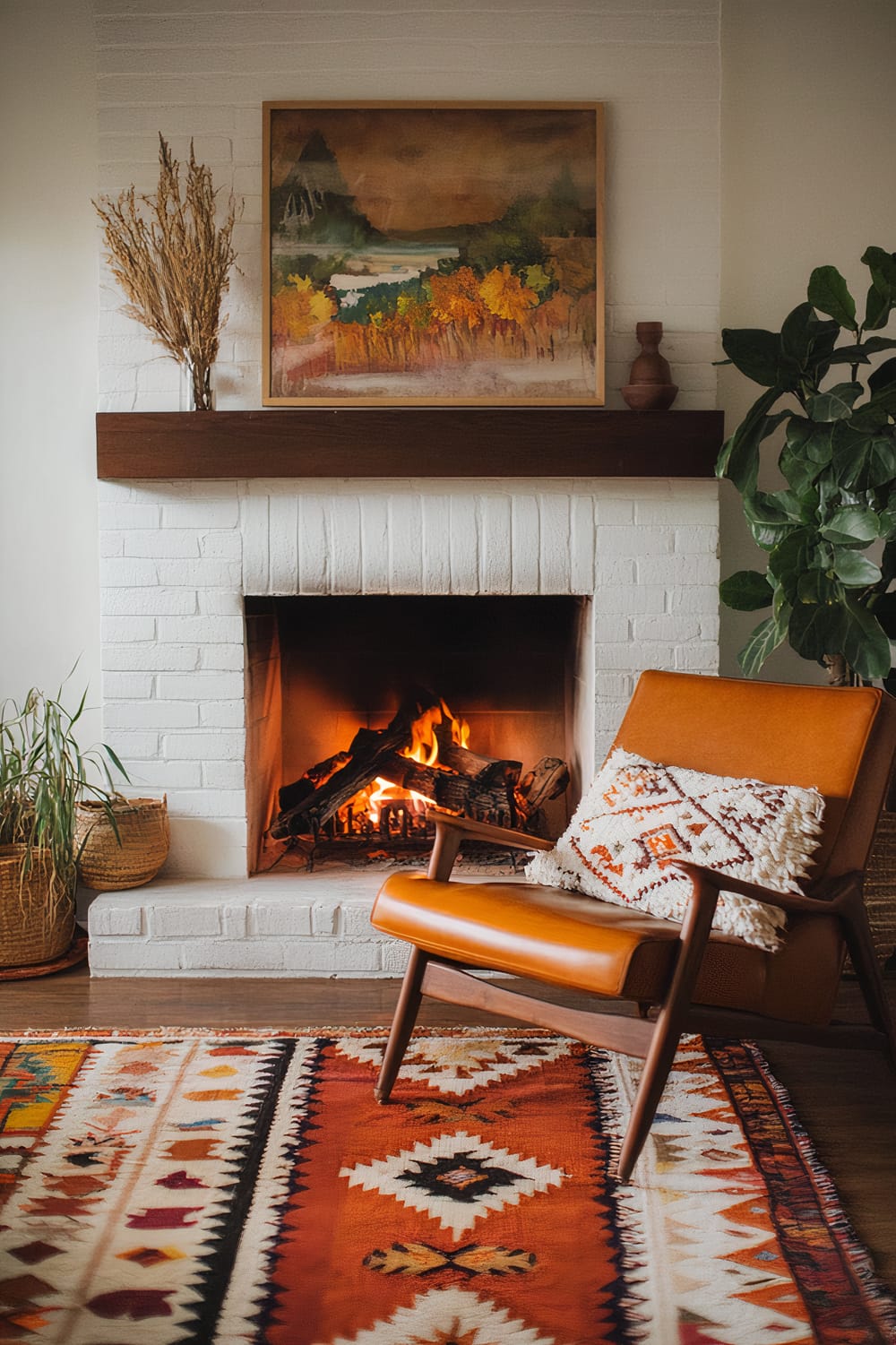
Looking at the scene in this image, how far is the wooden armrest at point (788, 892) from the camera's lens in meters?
1.97

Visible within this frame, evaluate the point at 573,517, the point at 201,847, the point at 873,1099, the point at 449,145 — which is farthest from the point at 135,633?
the point at 873,1099

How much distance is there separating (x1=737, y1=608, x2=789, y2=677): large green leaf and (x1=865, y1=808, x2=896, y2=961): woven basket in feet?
1.75

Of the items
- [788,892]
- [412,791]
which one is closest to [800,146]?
[412,791]

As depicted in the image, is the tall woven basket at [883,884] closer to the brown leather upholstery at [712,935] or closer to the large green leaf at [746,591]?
the large green leaf at [746,591]

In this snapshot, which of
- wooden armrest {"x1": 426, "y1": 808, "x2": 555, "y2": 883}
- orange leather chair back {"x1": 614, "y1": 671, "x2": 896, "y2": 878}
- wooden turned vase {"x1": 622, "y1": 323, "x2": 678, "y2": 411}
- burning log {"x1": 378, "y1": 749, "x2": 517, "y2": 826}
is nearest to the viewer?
orange leather chair back {"x1": 614, "y1": 671, "x2": 896, "y2": 878}

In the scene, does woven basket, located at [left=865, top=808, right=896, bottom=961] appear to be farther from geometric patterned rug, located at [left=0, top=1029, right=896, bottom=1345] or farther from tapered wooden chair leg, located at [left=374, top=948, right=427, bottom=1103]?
tapered wooden chair leg, located at [left=374, top=948, right=427, bottom=1103]

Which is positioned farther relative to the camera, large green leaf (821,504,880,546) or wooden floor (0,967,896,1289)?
large green leaf (821,504,880,546)

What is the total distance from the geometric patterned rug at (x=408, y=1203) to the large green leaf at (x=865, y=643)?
90 cm

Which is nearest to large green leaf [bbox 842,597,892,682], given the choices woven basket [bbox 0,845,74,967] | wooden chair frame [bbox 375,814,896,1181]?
wooden chair frame [bbox 375,814,896,1181]

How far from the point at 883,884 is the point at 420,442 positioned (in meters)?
1.66

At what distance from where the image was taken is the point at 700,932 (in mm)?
1969

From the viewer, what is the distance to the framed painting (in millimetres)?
3217

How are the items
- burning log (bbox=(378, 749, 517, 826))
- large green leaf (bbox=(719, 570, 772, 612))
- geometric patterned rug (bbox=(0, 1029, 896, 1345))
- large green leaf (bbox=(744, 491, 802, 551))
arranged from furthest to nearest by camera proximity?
1. burning log (bbox=(378, 749, 517, 826))
2. large green leaf (bbox=(719, 570, 772, 612))
3. large green leaf (bbox=(744, 491, 802, 551))
4. geometric patterned rug (bbox=(0, 1029, 896, 1345))

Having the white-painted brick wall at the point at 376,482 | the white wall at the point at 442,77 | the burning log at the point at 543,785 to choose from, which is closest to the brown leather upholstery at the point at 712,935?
the white-painted brick wall at the point at 376,482
